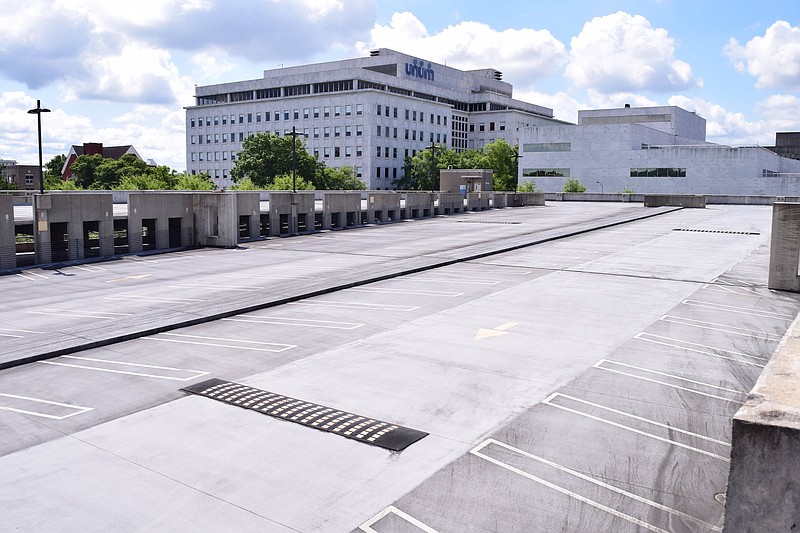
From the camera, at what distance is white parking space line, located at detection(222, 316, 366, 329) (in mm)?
20531

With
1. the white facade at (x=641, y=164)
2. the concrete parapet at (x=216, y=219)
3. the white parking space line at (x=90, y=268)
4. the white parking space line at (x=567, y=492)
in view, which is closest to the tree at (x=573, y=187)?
the white facade at (x=641, y=164)

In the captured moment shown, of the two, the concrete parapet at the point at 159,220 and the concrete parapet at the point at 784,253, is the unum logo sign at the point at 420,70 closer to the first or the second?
the concrete parapet at the point at 159,220

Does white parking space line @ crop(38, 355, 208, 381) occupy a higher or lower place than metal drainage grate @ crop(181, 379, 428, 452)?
higher

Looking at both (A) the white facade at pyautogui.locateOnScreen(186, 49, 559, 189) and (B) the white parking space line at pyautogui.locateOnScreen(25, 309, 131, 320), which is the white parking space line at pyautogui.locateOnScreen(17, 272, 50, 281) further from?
(A) the white facade at pyautogui.locateOnScreen(186, 49, 559, 189)

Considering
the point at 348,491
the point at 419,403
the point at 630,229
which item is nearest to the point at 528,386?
the point at 419,403

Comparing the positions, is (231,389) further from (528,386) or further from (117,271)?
(117,271)

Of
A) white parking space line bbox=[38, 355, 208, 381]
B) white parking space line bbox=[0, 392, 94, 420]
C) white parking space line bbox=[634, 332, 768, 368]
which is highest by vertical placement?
white parking space line bbox=[634, 332, 768, 368]

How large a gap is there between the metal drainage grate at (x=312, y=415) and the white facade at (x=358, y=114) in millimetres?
134649

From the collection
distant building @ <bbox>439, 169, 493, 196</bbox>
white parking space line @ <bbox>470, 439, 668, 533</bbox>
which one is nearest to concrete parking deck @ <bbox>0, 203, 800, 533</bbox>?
white parking space line @ <bbox>470, 439, 668, 533</bbox>

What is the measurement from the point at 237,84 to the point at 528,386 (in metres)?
168

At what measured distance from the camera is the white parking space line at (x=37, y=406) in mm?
12961

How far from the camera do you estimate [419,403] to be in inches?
532

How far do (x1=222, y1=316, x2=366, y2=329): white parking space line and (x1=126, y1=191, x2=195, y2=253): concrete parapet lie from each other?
22184mm

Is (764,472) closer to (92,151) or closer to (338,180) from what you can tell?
(338,180)
